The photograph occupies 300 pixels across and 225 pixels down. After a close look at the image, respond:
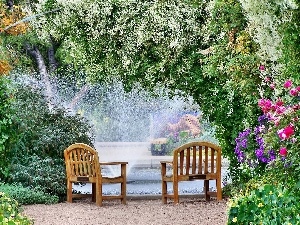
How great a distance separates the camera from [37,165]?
9.94m

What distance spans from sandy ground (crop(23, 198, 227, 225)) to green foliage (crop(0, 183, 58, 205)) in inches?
8.1

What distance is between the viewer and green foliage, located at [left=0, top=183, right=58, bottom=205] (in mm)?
9039

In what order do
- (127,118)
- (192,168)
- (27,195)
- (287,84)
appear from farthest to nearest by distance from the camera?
(127,118)
(192,168)
(27,195)
(287,84)

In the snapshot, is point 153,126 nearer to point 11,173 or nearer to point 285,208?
point 11,173

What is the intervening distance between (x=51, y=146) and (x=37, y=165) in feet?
1.95

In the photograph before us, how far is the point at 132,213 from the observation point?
27.8 ft

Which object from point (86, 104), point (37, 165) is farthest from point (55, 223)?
point (86, 104)

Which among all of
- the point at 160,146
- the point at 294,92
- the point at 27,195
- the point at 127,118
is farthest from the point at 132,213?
the point at 160,146

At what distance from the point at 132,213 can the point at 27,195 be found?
1559 mm

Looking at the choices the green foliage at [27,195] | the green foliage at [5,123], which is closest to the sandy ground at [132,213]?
the green foliage at [27,195]

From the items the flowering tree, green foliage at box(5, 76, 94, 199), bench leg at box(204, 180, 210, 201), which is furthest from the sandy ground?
the flowering tree

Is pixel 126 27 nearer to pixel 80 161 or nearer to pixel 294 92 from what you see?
pixel 80 161

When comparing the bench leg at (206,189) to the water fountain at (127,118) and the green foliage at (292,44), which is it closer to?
the green foliage at (292,44)

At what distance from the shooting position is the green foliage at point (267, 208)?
4.50m
